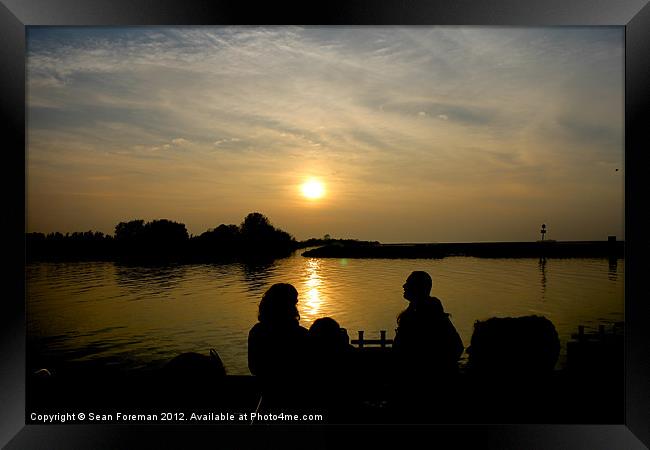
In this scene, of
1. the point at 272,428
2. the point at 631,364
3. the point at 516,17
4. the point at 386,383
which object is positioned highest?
the point at 516,17

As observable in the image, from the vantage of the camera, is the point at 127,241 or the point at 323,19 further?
the point at 127,241

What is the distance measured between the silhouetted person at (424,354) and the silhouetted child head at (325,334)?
31 centimetres

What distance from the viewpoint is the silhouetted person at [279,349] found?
221cm

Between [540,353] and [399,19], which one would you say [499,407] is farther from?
[399,19]

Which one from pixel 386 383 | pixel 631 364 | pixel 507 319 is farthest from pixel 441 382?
pixel 631 364

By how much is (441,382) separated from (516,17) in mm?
1797

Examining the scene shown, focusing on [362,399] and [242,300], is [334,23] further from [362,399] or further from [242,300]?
[242,300]

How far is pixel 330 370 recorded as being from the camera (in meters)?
2.31

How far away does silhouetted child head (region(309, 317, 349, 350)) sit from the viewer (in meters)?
2.34

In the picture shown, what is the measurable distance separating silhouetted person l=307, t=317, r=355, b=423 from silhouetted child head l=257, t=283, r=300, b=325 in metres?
0.19

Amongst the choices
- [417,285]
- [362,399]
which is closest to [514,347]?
[417,285]

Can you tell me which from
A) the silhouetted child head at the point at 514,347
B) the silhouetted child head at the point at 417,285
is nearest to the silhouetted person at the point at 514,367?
the silhouetted child head at the point at 514,347

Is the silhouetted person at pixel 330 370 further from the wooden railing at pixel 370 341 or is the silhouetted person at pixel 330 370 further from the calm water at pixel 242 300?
the wooden railing at pixel 370 341

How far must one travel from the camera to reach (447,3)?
79.5 inches
